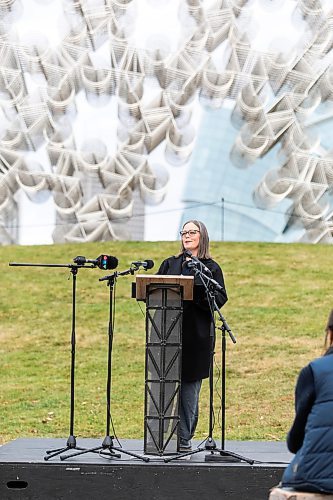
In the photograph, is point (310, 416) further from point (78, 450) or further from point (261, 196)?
point (261, 196)

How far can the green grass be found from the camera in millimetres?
11961

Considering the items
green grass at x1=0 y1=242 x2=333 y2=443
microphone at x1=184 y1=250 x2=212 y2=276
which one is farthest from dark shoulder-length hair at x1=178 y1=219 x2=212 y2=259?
green grass at x1=0 y1=242 x2=333 y2=443

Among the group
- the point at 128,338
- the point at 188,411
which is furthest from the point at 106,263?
the point at 128,338

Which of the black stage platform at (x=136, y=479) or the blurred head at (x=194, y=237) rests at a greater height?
the blurred head at (x=194, y=237)

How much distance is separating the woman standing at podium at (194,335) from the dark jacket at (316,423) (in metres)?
2.97

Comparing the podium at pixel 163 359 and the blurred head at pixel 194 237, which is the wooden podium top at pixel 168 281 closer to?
the podium at pixel 163 359

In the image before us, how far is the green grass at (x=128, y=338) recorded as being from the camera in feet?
39.2

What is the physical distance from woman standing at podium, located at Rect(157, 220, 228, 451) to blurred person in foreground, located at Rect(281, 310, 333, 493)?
2.96 metres

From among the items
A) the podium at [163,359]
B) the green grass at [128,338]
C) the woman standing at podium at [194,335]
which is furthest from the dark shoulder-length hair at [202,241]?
the green grass at [128,338]

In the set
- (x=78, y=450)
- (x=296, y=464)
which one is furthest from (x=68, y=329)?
(x=296, y=464)

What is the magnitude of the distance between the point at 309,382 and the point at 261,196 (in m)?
15.2

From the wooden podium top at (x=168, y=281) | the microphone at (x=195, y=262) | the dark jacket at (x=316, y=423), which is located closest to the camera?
the dark jacket at (x=316, y=423)

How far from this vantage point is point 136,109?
19.1 m

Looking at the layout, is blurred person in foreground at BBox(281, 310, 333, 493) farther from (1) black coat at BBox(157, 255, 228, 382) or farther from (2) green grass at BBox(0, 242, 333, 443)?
(2) green grass at BBox(0, 242, 333, 443)
